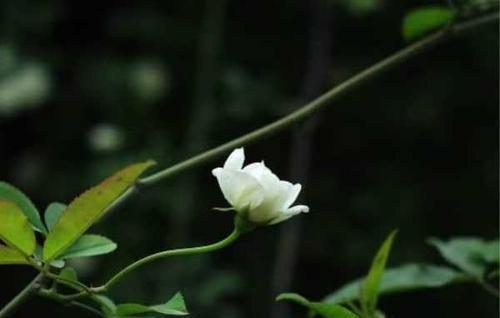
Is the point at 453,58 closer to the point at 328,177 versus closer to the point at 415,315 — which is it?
the point at 328,177

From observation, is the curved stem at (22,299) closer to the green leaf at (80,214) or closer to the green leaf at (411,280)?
the green leaf at (80,214)

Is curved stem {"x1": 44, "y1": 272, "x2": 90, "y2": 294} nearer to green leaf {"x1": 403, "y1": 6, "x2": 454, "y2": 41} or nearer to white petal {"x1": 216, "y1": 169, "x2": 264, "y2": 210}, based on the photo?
white petal {"x1": 216, "y1": 169, "x2": 264, "y2": 210}

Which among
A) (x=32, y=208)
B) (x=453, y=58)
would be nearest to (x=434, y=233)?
(x=453, y=58)

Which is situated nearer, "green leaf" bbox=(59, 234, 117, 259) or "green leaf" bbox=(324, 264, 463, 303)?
"green leaf" bbox=(59, 234, 117, 259)

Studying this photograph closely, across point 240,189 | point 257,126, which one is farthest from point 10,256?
point 257,126

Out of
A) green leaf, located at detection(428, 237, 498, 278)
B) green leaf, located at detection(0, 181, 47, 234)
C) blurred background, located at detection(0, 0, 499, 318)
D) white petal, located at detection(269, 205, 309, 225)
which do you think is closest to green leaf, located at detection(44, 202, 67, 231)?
green leaf, located at detection(0, 181, 47, 234)

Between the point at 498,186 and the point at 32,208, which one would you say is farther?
the point at 498,186
